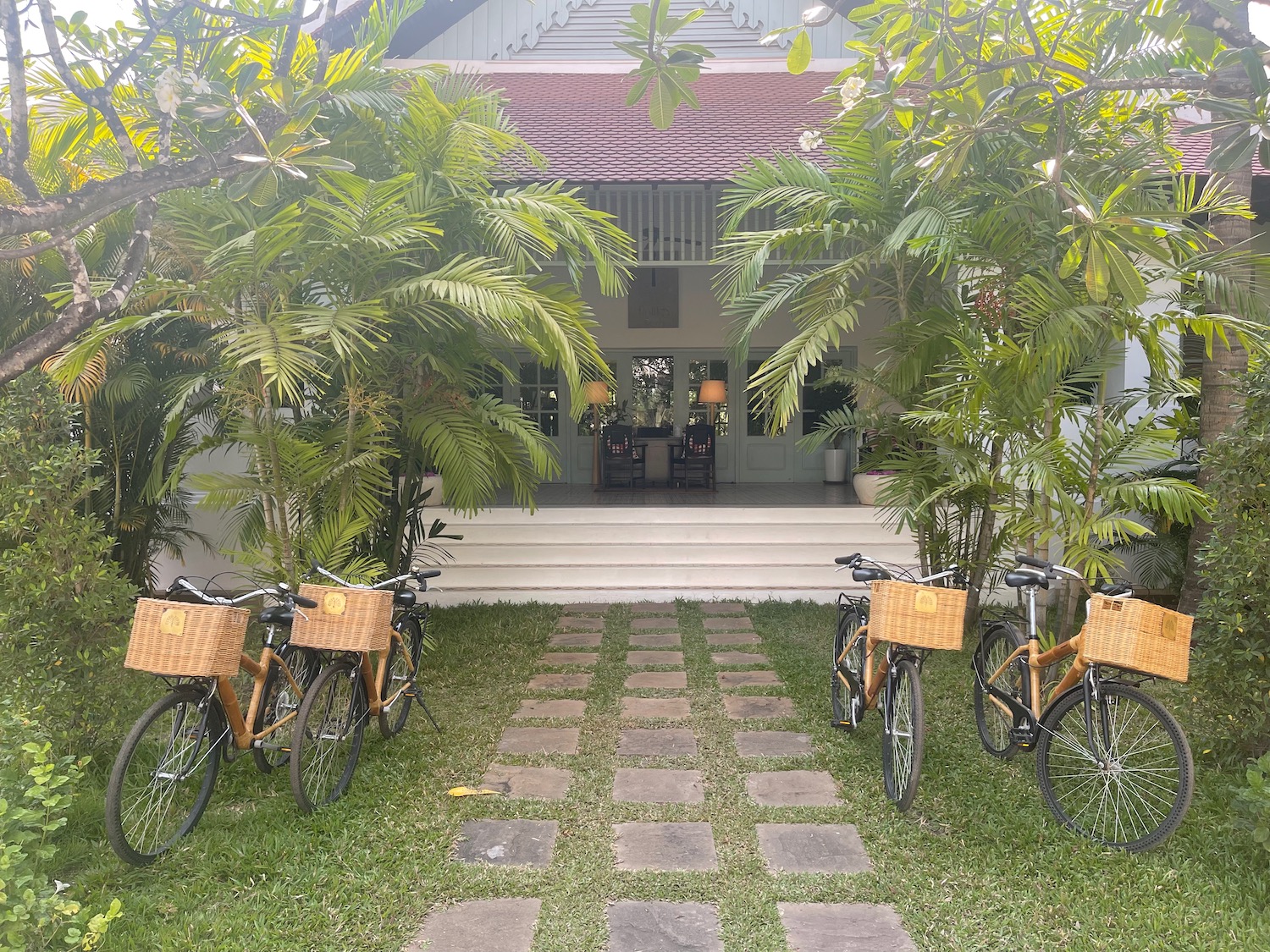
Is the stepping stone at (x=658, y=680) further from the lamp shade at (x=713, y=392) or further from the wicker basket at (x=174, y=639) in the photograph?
the lamp shade at (x=713, y=392)

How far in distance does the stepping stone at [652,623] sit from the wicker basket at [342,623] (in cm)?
302

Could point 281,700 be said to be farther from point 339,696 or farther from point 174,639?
point 174,639

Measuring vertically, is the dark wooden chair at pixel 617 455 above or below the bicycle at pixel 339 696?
above

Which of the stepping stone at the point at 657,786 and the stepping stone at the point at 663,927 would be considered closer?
the stepping stone at the point at 663,927

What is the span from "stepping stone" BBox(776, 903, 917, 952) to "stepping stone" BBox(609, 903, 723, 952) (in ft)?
0.74

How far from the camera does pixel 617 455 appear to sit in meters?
10.6

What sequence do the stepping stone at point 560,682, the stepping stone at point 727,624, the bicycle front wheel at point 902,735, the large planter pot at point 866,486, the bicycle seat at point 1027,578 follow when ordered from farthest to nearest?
the large planter pot at point 866,486 → the stepping stone at point 727,624 → the stepping stone at point 560,682 → the bicycle seat at point 1027,578 → the bicycle front wheel at point 902,735

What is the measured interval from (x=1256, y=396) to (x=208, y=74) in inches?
172

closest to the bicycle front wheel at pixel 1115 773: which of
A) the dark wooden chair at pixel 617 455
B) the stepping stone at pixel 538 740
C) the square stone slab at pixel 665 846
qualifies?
the square stone slab at pixel 665 846

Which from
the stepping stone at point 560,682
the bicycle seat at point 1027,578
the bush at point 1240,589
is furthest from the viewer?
the stepping stone at point 560,682

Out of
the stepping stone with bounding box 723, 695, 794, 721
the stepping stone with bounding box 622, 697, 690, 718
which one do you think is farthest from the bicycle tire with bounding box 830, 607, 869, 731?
the stepping stone with bounding box 622, 697, 690, 718

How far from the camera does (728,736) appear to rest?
3.98m

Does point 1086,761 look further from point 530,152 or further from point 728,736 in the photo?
point 530,152

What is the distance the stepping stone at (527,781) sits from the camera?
336 cm
